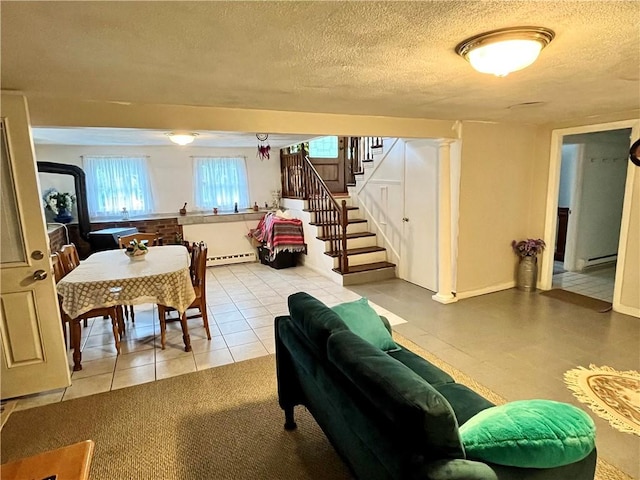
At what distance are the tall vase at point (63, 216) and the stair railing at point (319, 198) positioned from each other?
3672mm

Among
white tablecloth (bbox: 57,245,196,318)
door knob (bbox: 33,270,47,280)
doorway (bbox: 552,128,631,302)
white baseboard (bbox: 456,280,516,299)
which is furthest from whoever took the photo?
doorway (bbox: 552,128,631,302)

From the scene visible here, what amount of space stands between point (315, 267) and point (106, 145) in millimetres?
4128

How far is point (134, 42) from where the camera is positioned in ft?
5.27

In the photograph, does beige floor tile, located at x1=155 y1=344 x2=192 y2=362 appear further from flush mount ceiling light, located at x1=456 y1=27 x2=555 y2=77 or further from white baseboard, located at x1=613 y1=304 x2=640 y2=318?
white baseboard, located at x1=613 y1=304 x2=640 y2=318

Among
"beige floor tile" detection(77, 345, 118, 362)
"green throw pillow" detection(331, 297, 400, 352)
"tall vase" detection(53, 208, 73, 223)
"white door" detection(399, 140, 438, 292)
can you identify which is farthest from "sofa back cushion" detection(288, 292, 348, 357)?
"tall vase" detection(53, 208, 73, 223)

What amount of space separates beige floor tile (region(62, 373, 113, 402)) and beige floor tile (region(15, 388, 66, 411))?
5 cm

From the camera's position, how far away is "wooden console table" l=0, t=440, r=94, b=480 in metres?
1.38

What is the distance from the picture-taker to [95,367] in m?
3.08

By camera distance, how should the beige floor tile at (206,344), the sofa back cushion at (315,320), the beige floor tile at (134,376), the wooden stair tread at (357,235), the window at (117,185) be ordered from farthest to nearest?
the window at (117,185), the wooden stair tread at (357,235), the beige floor tile at (206,344), the beige floor tile at (134,376), the sofa back cushion at (315,320)

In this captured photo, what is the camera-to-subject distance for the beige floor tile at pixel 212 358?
3.08 m

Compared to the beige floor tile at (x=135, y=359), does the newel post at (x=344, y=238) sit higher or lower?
higher

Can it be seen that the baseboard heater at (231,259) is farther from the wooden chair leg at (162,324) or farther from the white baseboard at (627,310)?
the white baseboard at (627,310)

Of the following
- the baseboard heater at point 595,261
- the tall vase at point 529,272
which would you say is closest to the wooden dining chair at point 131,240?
the tall vase at point 529,272

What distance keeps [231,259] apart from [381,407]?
5.97 m
